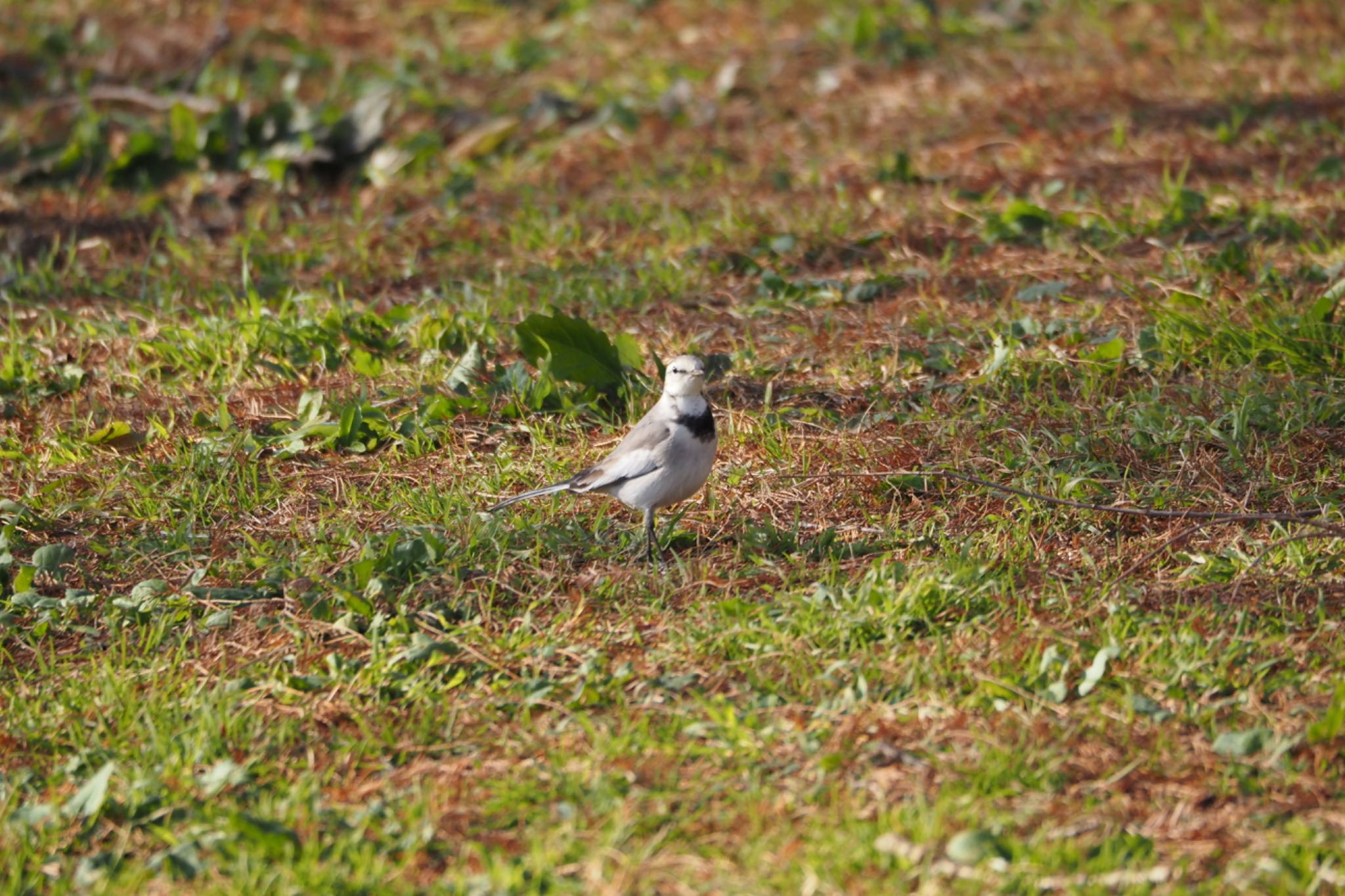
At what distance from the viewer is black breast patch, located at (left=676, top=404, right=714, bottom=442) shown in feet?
13.6

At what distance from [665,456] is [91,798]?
173cm

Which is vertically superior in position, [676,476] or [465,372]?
[676,476]

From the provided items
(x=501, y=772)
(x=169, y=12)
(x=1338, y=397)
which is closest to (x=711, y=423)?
(x=501, y=772)

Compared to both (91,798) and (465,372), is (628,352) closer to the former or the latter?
(465,372)

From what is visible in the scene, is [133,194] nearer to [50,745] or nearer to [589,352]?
[589,352]

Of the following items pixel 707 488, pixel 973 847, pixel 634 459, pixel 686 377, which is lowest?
pixel 707 488

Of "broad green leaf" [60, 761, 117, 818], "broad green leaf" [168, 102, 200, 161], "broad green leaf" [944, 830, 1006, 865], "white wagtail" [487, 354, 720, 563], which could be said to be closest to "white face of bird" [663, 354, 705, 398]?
"white wagtail" [487, 354, 720, 563]

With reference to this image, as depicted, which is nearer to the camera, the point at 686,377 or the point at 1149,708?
the point at 1149,708

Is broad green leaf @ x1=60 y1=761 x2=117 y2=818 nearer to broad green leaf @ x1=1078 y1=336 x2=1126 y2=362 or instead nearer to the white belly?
the white belly

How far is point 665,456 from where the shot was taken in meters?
4.09

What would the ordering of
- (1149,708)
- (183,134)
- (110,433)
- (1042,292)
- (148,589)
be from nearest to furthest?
(1149,708), (148,589), (110,433), (1042,292), (183,134)

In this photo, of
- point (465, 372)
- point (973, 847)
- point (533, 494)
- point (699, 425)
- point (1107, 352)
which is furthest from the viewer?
point (465, 372)

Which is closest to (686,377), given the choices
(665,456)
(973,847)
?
(665,456)

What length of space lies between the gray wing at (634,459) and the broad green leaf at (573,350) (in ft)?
2.55
